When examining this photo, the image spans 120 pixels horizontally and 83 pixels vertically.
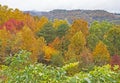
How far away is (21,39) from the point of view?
57.3 m

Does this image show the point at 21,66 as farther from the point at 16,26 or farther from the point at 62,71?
the point at 16,26

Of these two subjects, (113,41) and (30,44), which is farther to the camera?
(113,41)

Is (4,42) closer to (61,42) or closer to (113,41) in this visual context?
(61,42)

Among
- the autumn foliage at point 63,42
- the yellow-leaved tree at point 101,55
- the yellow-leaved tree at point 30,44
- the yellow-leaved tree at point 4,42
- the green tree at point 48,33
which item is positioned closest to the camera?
the yellow-leaved tree at point 4,42

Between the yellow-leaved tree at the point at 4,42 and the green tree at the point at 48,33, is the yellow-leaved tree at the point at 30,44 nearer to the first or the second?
the yellow-leaved tree at the point at 4,42

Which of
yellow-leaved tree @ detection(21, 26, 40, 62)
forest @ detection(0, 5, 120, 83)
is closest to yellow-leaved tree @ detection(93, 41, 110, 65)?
forest @ detection(0, 5, 120, 83)

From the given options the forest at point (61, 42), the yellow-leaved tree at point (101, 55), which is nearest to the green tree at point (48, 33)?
the forest at point (61, 42)

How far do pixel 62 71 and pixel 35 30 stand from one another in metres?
64.3

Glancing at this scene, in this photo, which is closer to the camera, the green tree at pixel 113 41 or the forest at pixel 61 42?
the forest at pixel 61 42

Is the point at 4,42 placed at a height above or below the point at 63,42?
above

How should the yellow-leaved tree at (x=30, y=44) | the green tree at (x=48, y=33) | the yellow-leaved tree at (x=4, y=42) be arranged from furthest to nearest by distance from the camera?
the green tree at (x=48, y=33) < the yellow-leaved tree at (x=30, y=44) < the yellow-leaved tree at (x=4, y=42)

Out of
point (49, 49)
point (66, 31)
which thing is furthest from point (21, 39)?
point (66, 31)

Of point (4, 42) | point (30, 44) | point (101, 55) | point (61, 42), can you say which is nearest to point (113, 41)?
point (101, 55)

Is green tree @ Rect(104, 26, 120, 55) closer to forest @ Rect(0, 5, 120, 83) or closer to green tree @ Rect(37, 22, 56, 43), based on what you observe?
forest @ Rect(0, 5, 120, 83)
